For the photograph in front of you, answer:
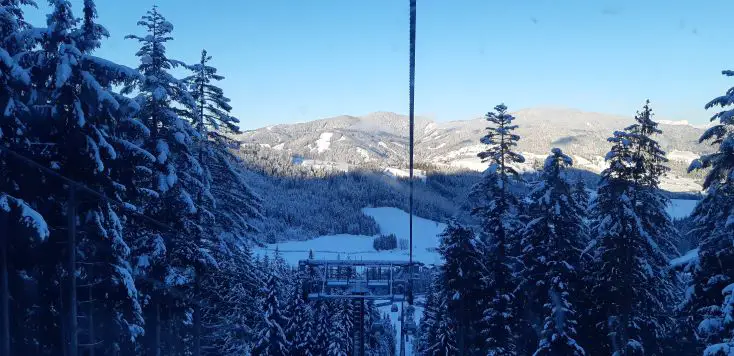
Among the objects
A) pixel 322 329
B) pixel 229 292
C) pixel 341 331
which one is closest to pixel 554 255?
pixel 229 292

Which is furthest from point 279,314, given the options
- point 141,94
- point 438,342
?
point 141,94

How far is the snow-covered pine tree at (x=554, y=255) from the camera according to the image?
20406 millimetres

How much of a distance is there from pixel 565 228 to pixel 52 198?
51.9ft

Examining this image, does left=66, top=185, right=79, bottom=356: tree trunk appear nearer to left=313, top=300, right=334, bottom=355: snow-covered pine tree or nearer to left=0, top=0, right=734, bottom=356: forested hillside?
left=0, top=0, right=734, bottom=356: forested hillside

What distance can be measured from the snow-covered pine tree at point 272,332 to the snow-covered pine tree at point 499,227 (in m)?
18.1

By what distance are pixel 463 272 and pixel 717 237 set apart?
10.4m

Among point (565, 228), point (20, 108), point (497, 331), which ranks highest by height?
point (20, 108)

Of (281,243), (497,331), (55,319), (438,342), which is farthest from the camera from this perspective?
(281,243)

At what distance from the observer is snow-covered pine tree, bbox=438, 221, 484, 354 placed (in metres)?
23.6

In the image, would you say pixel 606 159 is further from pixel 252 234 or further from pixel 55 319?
pixel 55 319

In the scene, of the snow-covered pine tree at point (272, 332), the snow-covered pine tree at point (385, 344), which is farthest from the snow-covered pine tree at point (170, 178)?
the snow-covered pine tree at point (385, 344)

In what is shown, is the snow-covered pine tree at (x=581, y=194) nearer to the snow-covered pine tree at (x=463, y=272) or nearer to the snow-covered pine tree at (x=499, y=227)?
the snow-covered pine tree at (x=499, y=227)

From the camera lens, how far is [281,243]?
199500 millimetres

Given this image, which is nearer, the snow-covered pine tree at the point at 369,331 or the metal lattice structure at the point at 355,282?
the metal lattice structure at the point at 355,282
